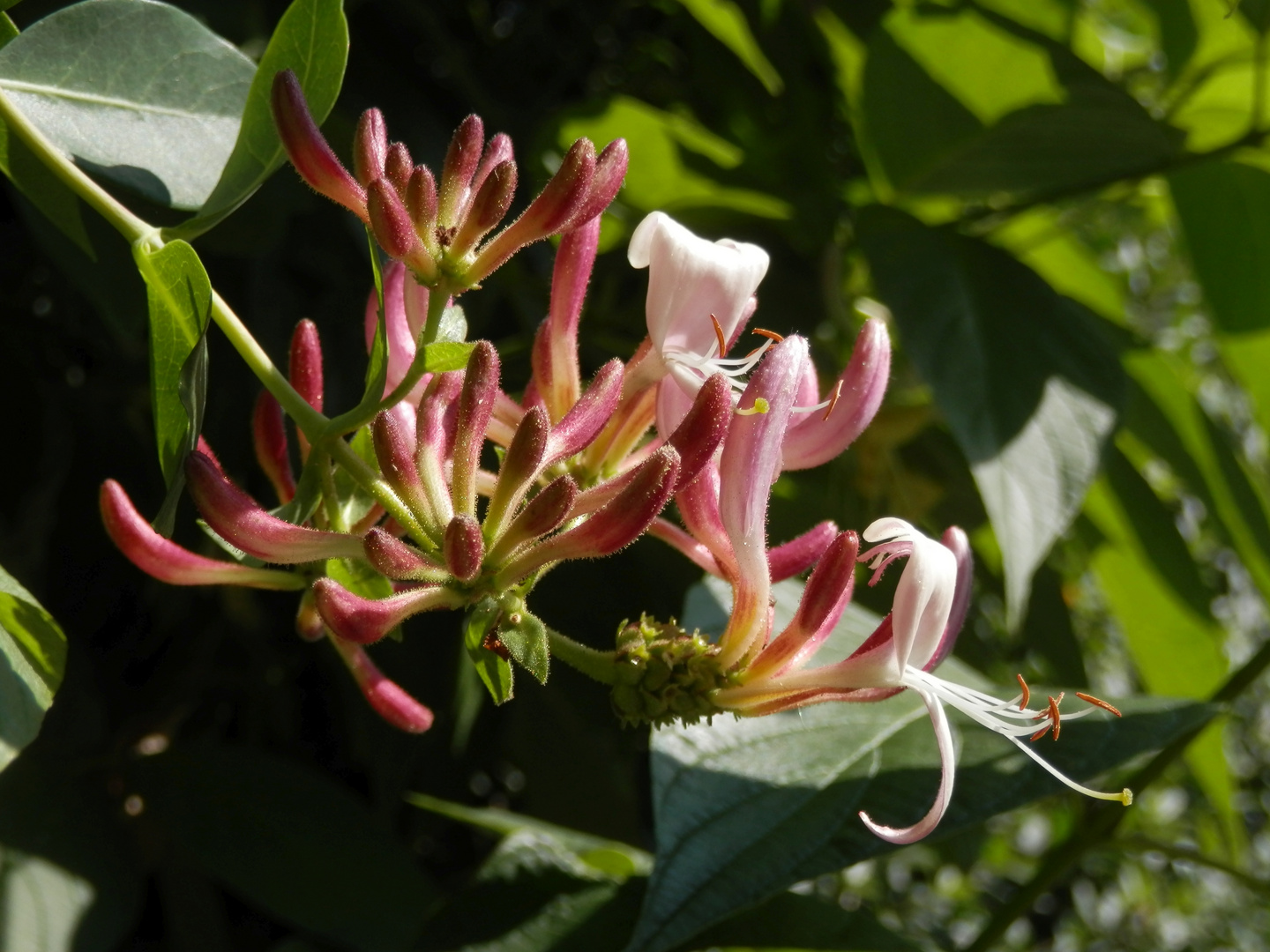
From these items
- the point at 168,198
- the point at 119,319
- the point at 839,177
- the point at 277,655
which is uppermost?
the point at 168,198

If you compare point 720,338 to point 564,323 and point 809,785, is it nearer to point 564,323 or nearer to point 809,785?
point 564,323

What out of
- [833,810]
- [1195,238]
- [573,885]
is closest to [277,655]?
[573,885]

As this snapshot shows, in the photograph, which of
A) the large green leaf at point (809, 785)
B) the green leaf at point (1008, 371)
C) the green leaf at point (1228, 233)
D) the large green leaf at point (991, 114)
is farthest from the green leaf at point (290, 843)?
the green leaf at point (1228, 233)

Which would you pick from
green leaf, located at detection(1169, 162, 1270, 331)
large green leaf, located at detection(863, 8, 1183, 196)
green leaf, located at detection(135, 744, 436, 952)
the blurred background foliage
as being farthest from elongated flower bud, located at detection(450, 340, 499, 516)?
green leaf, located at detection(1169, 162, 1270, 331)

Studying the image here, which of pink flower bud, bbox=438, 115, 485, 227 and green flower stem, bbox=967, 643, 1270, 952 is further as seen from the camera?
green flower stem, bbox=967, 643, 1270, 952

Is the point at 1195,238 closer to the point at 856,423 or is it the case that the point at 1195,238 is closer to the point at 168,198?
the point at 856,423

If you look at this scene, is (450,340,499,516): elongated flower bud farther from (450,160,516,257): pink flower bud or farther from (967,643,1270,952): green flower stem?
(967,643,1270,952): green flower stem

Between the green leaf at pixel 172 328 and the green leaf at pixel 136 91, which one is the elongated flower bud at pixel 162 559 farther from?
the green leaf at pixel 136 91
